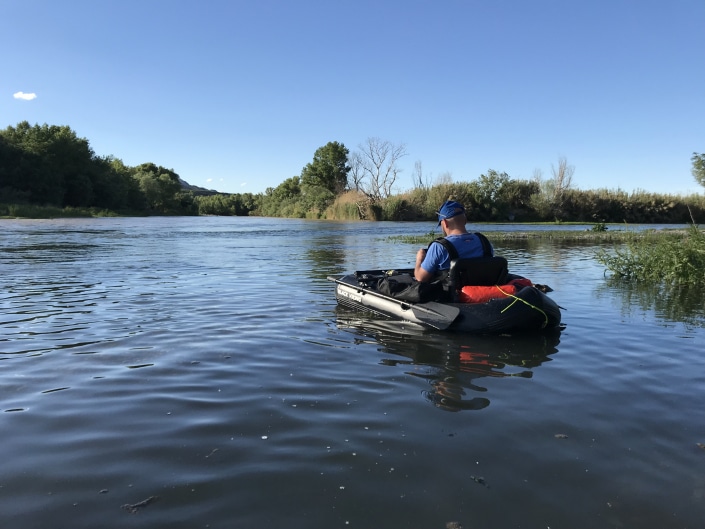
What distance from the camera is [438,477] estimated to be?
2842 millimetres

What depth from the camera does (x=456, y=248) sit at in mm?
6379

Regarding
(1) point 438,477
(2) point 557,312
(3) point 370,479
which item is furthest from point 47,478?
(2) point 557,312

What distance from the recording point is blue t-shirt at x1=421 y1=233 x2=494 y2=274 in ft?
21.0

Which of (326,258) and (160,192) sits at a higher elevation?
(160,192)

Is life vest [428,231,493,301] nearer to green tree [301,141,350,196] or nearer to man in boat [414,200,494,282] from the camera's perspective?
man in boat [414,200,494,282]

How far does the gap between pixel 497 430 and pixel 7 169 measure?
211 ft

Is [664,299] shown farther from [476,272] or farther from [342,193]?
[342,193]

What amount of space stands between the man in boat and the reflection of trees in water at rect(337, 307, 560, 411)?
780mm

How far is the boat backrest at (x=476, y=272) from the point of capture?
631 centimetres

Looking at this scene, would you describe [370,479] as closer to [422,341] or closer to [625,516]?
[625,516]

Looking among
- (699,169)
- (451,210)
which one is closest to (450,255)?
(451,210)

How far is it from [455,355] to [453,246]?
152 cm

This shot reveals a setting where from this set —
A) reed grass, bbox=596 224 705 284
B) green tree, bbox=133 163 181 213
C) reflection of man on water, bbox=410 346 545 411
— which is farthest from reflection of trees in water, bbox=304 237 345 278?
green tree, bbox=133 163 181 213

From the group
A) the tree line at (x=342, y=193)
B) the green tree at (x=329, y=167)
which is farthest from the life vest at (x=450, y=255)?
the green tree at (x=329, y=167)
